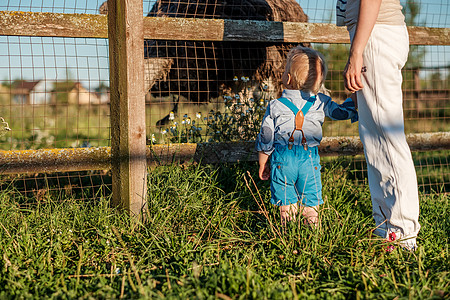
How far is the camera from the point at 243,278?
1853 millimetres

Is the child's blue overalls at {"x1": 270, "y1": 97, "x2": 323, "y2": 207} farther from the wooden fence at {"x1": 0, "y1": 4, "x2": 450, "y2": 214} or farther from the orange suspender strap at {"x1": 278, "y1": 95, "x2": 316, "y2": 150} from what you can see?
the wooden fence at {"x1": 0, "y1": 4, "x2": 450, "y2": 214}

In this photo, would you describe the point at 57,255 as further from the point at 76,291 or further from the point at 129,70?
the point at 129,70

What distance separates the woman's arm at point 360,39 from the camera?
2252 millimetres

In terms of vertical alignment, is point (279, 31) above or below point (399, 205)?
above

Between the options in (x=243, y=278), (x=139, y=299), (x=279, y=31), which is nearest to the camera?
(x=139, y=299)

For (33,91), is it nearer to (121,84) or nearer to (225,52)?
(121,84)

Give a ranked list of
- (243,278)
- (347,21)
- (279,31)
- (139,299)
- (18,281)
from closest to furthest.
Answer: (139,299), (243,278), (18,281), (347,21), (279,31)

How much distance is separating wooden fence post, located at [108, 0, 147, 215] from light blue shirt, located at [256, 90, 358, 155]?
852mm

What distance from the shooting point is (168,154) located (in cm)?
320

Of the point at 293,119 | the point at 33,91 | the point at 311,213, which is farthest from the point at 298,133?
the point at 33,91

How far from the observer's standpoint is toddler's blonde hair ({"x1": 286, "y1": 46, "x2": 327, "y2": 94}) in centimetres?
272

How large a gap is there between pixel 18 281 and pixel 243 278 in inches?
43.6

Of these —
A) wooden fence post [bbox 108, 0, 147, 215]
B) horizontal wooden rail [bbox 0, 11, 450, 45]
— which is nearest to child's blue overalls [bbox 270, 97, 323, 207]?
horizontal wooden rail [bbox 0, 11, 450, 45]

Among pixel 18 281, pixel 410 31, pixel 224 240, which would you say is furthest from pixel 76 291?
pixel 410 31
